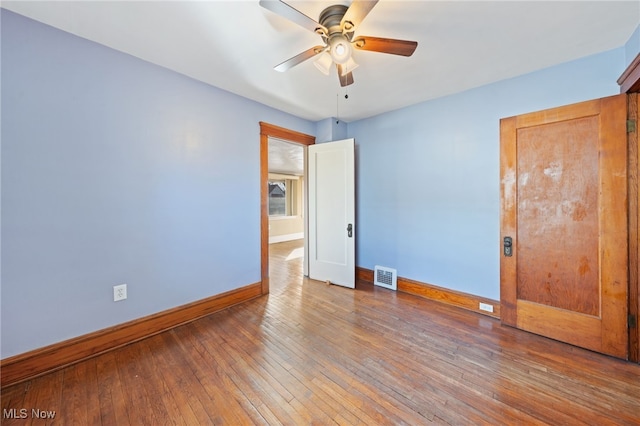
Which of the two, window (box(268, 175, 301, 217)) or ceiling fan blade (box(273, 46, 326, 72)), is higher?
ceiling fan blade (box(273, 46, 326, 72))

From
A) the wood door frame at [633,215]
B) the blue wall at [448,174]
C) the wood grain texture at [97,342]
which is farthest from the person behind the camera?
the blue wall at [448,174]

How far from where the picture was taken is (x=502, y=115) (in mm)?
2586

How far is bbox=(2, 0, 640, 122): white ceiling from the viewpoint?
163 cm

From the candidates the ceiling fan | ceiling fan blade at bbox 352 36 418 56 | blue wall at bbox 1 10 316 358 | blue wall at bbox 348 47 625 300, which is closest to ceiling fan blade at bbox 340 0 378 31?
the ceiling fan

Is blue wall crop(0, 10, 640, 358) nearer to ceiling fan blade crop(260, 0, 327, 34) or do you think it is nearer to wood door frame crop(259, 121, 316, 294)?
wood door frame crop(259, 121, 316, 294)

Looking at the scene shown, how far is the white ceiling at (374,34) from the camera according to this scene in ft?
5.35

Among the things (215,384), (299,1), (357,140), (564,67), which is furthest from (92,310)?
(564,67)

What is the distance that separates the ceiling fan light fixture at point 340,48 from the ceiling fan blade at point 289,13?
0.11 m

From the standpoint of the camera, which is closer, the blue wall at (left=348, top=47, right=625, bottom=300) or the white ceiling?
the white ceiling

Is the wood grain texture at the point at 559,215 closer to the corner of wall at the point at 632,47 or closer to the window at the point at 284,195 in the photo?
the corner of wall at the point at 632,47

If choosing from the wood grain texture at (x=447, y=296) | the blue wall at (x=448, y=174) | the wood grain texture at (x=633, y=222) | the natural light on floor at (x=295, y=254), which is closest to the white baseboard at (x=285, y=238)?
the natural light on floor at (x=295, y=254)

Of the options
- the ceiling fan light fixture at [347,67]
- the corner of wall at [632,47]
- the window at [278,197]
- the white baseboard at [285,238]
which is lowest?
the white baseboard at [285,238]

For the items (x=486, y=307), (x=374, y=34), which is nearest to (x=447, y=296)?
(x=486, y=307)

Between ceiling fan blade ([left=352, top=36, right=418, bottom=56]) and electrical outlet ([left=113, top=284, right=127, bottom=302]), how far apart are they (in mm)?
2731
